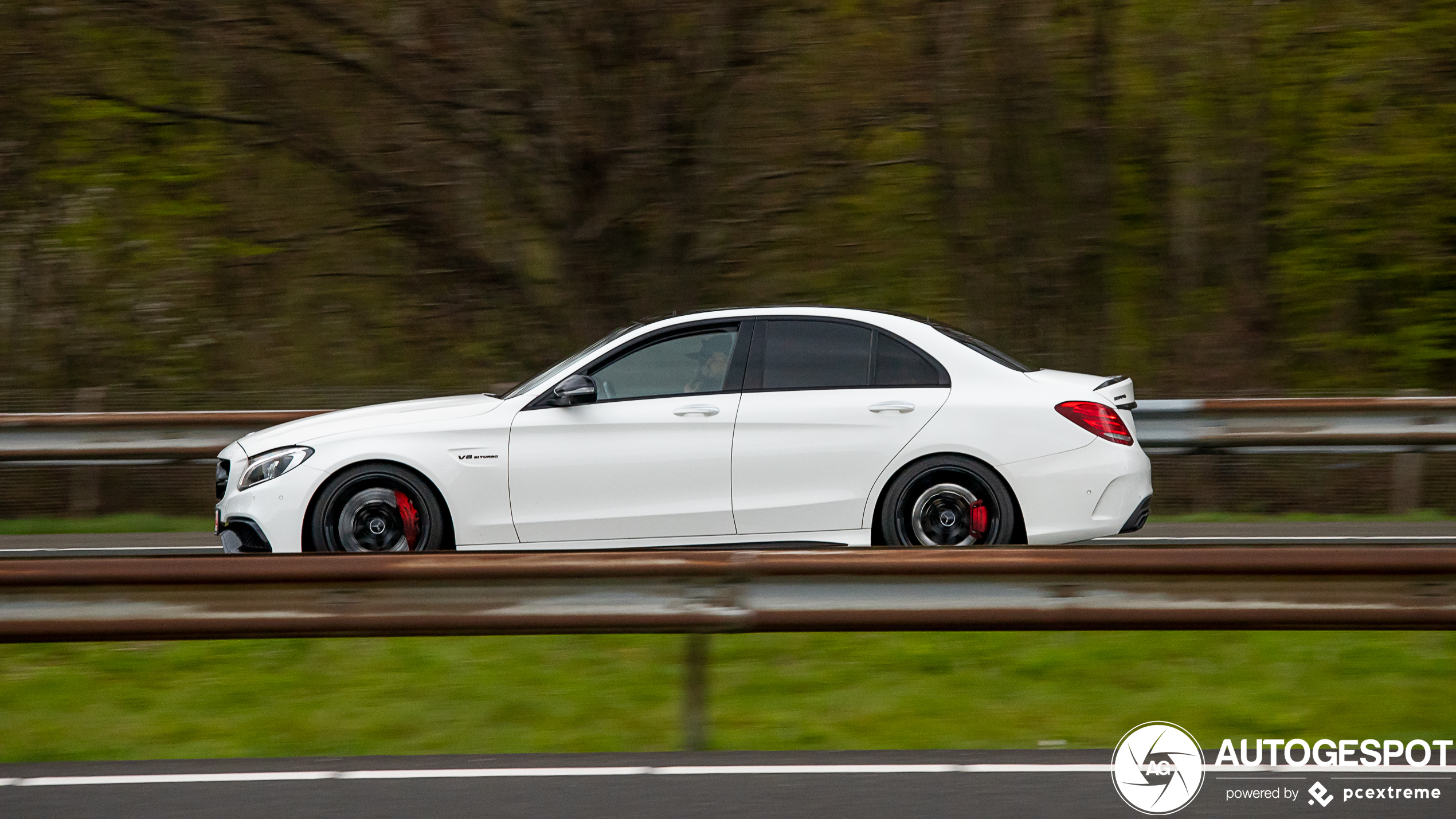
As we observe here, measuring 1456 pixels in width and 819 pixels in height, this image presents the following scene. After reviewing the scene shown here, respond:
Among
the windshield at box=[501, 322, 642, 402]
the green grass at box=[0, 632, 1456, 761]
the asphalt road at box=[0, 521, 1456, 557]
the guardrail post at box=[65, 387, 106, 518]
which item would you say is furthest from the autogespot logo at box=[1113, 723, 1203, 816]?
the guardrail post at box=[65, 387, 106, 518]

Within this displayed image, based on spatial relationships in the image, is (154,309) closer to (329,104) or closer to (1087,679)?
(329,104)

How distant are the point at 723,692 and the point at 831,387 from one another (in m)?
2.20

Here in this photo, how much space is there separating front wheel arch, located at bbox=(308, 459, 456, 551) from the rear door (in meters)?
1.53

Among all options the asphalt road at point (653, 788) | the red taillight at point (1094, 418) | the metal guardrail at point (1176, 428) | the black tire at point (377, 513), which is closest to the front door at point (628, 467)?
the black tire at point (377, 513)

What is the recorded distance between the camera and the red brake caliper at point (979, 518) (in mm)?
7699

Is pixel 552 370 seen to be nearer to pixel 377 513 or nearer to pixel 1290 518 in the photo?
pixel 377 513

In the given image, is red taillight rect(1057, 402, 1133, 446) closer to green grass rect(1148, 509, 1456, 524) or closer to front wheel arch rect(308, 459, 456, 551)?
front wheel arch rect(308, 459, 456, 551)

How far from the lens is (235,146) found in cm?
1439

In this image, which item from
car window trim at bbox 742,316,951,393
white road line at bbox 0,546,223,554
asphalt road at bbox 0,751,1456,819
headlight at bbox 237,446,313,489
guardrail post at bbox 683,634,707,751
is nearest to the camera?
asphalt road at bbox 0,751,1456,819

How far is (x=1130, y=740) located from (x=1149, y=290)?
10.5 m

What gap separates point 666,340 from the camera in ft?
26.5

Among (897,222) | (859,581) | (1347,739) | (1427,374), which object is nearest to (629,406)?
(859,581)

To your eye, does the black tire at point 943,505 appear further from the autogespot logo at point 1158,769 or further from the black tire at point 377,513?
the autogespot logo at point 1158,769

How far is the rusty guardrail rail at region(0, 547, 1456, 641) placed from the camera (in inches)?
207
